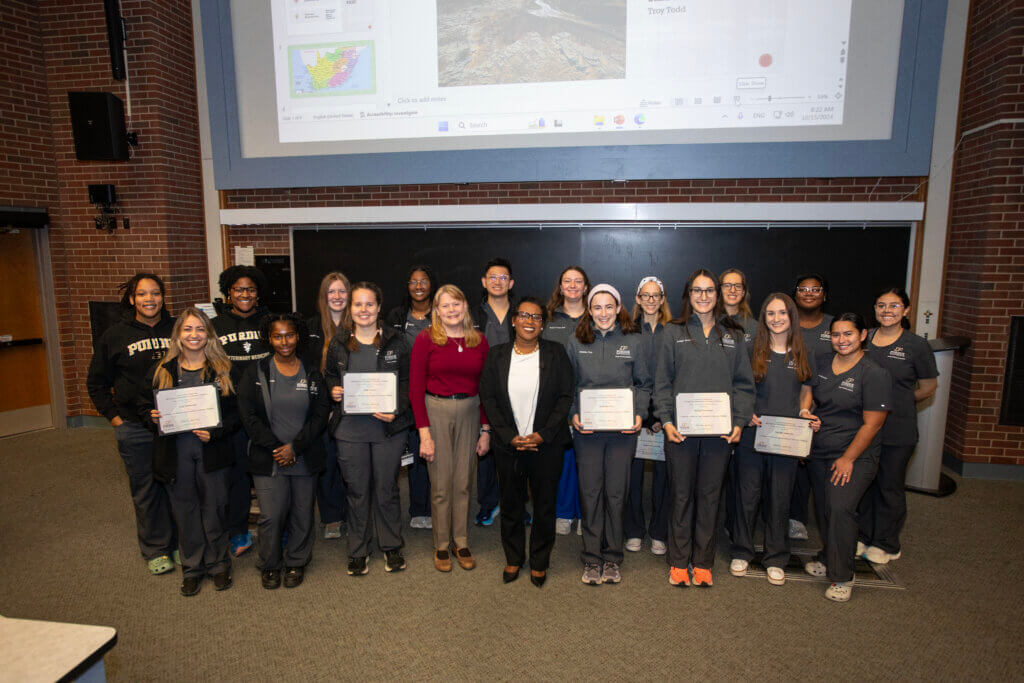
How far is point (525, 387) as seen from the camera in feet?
10.1

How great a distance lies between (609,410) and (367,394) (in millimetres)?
1352

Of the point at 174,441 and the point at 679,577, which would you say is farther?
the point at 679,577

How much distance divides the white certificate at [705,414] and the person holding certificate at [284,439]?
199 cm


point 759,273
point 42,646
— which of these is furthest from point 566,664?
point 759,273

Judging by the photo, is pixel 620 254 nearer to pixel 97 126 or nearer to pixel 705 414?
pixel 705 414

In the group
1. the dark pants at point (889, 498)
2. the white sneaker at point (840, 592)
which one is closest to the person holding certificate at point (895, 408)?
the dark pants at point (889, 498)

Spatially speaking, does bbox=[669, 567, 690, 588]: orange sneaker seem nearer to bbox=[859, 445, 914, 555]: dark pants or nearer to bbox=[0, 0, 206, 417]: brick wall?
bbox=[859, 445, 914, 555]: dark pants

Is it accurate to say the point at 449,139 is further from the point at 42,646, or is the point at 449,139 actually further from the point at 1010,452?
the point at 1010,452

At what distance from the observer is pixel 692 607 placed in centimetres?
299

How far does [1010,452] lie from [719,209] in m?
3.27

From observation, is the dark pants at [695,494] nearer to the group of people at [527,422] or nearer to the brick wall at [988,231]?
the group of people at [527,422]

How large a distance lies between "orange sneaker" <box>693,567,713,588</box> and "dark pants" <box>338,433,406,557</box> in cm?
174

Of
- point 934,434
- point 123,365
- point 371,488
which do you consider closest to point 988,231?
point 934,434

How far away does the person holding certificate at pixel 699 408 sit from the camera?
3010 millimetres
